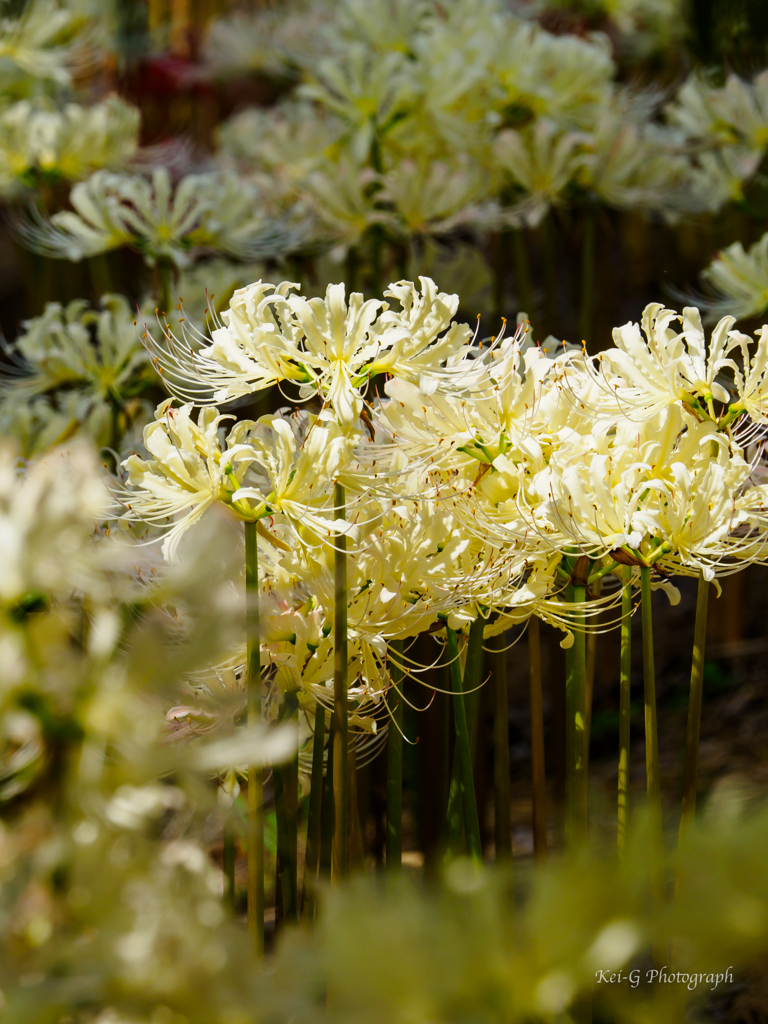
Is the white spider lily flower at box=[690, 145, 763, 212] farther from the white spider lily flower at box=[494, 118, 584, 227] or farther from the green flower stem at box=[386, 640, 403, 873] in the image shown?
the green flower stem at box=[386, 640, 403, 873]

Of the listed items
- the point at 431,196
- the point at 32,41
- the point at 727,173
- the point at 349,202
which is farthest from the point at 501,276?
the point at 32,41

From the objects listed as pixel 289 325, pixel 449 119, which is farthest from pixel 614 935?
pixel 449 119

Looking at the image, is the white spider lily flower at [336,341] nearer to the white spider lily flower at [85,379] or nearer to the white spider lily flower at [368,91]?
the white spider lily flower at [85,379]

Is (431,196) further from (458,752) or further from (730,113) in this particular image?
(458,752)

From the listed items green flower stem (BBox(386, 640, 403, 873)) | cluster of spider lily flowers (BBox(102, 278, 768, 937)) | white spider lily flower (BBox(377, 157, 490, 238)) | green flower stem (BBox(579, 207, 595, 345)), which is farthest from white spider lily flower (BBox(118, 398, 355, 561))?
green flower stem (BBox(579, 207, 595, 345))

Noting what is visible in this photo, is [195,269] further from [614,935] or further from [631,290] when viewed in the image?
[614,935]

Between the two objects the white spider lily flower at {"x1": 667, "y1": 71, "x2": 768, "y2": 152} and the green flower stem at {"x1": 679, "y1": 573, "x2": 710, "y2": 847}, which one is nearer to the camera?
the green flower stem at {"x1": 679, "y1": 573, "x2": 710, "y2": 847}
